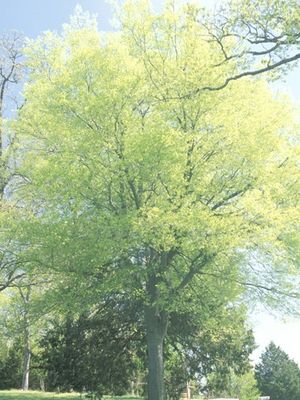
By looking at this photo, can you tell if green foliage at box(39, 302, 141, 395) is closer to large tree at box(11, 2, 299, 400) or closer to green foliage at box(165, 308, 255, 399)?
green foliage at box(165, 308, 255, 399)

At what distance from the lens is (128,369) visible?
66.5ft

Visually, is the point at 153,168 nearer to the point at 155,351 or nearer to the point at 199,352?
the point at 155,351

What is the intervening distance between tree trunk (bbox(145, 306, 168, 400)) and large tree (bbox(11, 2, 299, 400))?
0.04 m

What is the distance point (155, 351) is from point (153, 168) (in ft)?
18.5

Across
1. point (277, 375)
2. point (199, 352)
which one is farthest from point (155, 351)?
point (277, 375)

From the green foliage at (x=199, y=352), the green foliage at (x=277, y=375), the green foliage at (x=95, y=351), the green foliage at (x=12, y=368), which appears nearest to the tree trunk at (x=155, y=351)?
the green foliage at (x=199, y=352)

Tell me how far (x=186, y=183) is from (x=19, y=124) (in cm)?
608

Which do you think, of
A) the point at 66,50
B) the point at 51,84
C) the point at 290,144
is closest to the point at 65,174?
the point at 51,84

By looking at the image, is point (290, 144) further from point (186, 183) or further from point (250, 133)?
point (186, 183)

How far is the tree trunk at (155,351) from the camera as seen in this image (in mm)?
14422

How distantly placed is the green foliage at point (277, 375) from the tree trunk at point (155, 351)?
48.2 meters

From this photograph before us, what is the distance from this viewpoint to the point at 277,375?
59.5 meters

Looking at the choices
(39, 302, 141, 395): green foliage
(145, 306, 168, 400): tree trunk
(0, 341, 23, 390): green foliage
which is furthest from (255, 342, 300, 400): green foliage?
(145, 306, 168, 400): tree trunk

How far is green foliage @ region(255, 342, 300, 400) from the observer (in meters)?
57.9
